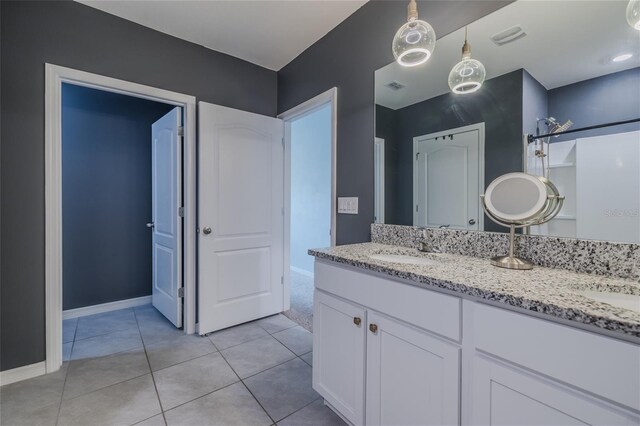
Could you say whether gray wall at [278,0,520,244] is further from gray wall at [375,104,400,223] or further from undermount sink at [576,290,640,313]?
undermount sink at [576,290,640,313]

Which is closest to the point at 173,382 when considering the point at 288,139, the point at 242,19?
the point at 288,139

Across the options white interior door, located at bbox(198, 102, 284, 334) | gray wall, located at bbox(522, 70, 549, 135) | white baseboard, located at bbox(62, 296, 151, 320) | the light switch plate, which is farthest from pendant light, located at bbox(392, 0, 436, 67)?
white baseboard, located at bbox(62, 296, 151, 320)

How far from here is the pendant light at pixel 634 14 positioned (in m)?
0.95

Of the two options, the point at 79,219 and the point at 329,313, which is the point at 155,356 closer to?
the point at 329,313

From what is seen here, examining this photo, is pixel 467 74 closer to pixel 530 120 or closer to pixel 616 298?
pixel 530 120

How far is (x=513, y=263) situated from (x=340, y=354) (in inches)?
32.9

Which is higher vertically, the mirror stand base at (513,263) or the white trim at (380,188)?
the white trim at (380,188)

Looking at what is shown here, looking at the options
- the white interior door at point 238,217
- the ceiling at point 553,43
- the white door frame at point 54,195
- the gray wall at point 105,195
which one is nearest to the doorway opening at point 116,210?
the gray wall at point 105,195

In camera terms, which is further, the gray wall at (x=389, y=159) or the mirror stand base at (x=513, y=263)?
the gray wall at (x=389, y=159)

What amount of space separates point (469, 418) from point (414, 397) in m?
0.20

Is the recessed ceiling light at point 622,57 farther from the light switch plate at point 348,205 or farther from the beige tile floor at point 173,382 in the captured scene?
the beige tile floor at point 173,382

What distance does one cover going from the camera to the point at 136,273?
122 inches

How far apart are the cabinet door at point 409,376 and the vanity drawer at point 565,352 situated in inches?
6.0

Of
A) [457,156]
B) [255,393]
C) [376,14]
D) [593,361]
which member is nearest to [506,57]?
[457,156]
